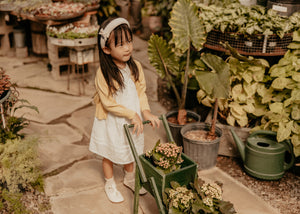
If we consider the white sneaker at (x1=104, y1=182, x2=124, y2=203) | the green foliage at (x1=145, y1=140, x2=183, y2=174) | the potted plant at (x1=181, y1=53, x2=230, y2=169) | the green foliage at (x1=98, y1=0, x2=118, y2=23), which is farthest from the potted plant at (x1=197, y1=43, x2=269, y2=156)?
the green foliage at (x1=98, y1=0, x2=118, y2=23)

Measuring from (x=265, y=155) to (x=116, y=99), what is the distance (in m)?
1.60

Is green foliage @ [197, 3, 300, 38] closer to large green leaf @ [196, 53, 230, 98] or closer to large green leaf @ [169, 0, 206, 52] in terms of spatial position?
large green leaf @ [169, 0, 206, 52]

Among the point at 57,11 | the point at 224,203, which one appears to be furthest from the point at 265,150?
the point at 57,11

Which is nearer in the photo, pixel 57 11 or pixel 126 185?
pixel 126 185

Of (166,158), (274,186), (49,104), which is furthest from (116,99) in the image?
(49,104)

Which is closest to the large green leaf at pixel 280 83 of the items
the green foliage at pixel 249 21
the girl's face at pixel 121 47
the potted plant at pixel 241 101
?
the potted plant at pixel 241 101

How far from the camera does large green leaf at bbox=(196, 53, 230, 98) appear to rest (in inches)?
128

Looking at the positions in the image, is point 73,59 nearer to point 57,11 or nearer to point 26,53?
point 57,11

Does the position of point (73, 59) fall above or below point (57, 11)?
below

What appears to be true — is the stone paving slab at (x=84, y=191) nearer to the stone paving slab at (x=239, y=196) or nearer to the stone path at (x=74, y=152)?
the stone path at (x=74, y=152)

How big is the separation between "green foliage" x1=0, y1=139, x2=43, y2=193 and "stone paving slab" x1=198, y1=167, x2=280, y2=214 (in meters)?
1.67

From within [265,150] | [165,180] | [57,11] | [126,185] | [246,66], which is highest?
[57,11]

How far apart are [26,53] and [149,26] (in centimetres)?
264

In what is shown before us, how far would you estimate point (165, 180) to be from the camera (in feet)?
8.05
